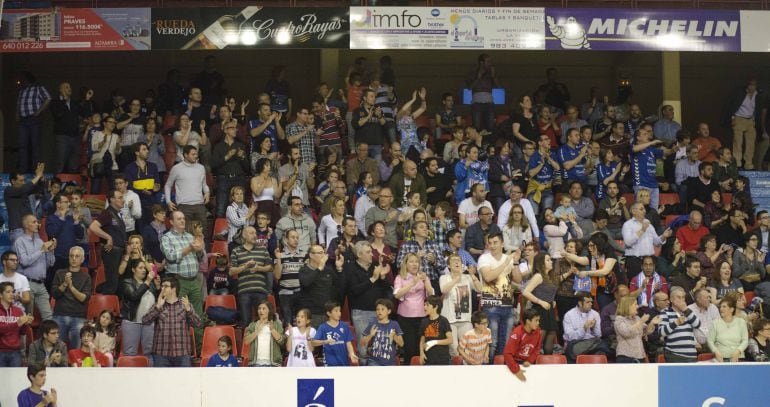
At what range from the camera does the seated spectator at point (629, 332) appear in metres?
14.3

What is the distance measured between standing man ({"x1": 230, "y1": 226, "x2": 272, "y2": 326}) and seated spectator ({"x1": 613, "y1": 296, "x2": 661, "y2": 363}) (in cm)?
437

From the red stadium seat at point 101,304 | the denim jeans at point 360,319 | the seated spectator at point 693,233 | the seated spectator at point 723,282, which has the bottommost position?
the denim jeans at point 360,319

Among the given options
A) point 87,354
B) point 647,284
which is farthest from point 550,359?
point 87,354

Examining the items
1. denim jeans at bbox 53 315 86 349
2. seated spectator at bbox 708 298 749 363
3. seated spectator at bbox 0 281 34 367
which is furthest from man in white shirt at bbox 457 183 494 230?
seated spectator at bbox 0 281 34 367

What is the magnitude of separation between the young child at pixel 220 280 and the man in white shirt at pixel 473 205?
3.48 meters

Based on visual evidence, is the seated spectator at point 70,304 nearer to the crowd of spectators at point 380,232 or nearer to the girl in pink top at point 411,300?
the crowd of spectators at point 380,232

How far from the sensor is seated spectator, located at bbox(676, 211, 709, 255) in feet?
57.6

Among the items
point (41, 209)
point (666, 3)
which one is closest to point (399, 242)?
point (41, 209)

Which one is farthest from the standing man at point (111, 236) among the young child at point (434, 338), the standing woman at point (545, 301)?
the standing woman at point (545, 301)

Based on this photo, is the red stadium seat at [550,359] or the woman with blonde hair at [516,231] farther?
the woman with blonde hair at [516,231]

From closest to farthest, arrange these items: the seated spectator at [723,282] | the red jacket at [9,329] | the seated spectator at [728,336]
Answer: the red jacket at [9,329]
the seated spectator at [728,336]
the seated spectator at [723,282]

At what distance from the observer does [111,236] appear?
1595cm

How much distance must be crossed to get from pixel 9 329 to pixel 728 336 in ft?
28.5

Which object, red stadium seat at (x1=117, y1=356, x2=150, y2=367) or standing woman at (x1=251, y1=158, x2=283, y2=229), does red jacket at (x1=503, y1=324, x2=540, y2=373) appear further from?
standing woman at (x1=251, y1=158, x2=283, y2=229)
